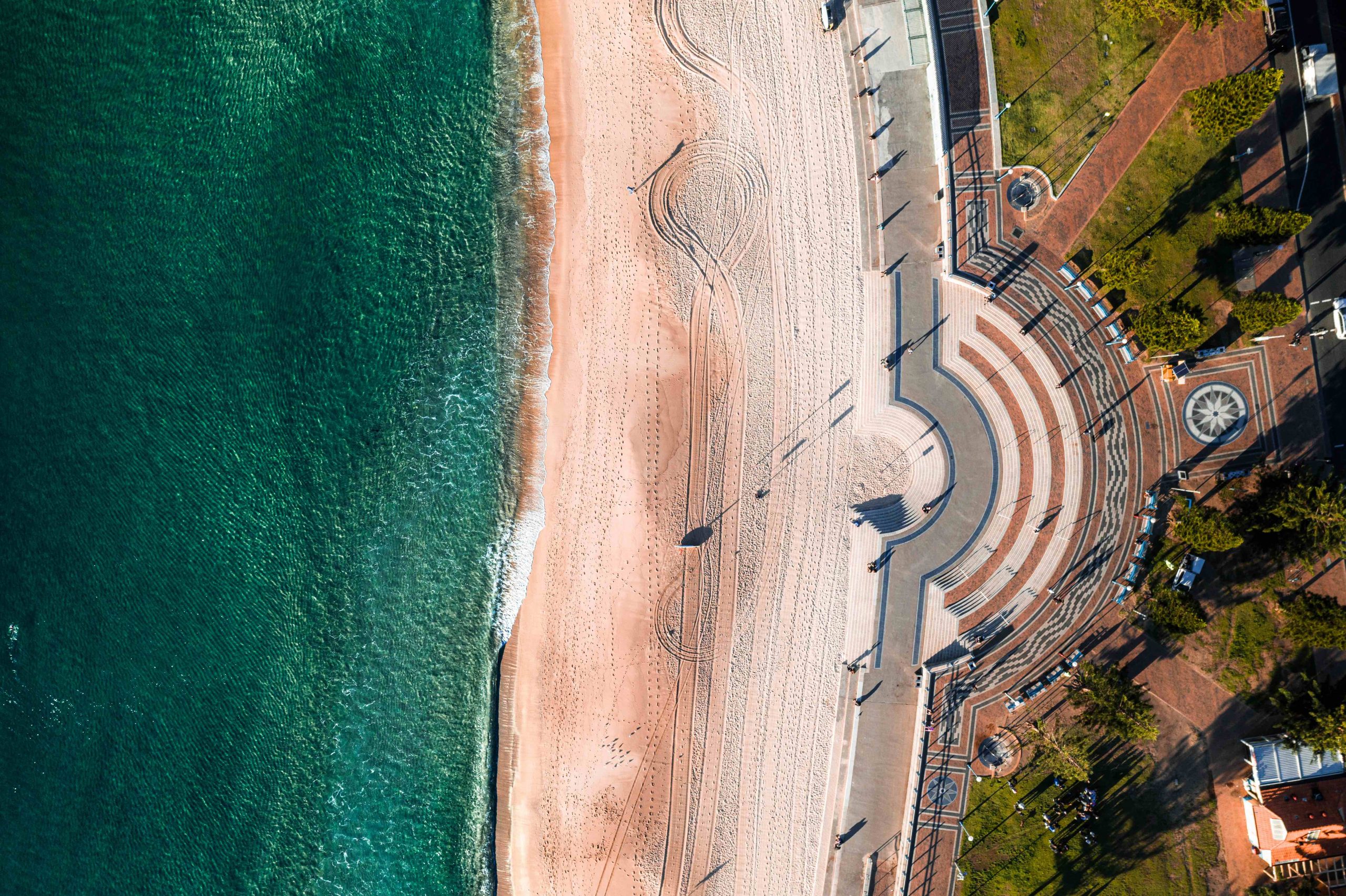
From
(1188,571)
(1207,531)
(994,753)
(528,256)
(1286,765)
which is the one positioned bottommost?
(1286,765)

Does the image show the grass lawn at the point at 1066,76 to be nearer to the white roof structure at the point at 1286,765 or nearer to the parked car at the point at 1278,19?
the parked car at the point at 1278,19

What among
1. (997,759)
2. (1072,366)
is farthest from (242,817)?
Answer: (1072,366)

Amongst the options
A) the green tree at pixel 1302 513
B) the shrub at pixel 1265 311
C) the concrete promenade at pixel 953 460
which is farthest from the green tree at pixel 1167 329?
the green tree at pixel 1302 513

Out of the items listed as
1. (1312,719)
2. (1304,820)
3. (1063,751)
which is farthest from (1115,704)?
(1304,820)

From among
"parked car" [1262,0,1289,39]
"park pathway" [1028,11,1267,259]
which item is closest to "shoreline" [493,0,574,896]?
"park pathway" [1028,11,1267,259]

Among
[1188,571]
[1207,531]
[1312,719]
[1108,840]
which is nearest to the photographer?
[1207,531]

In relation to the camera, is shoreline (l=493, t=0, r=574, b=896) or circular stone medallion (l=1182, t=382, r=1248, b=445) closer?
circular stone medallion (l=1182, t=382, r=1248, b=445)

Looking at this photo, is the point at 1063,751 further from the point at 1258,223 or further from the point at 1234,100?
the point at 1234,100

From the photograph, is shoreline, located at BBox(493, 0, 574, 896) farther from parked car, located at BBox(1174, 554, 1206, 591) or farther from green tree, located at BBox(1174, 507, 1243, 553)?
parked car, located at BBox(1174, 554, 1206, 591)

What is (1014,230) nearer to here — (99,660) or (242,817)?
(242,817)
